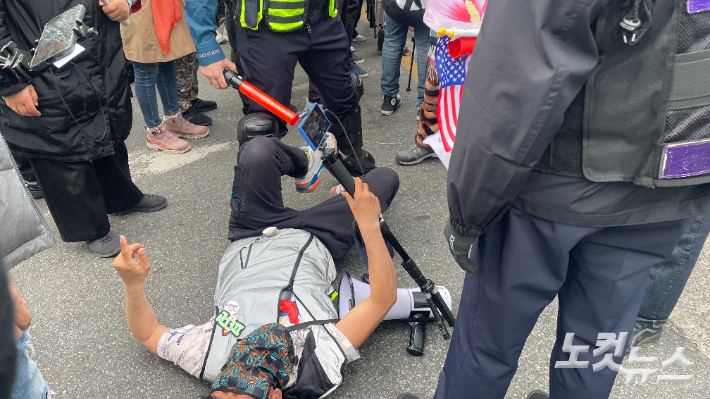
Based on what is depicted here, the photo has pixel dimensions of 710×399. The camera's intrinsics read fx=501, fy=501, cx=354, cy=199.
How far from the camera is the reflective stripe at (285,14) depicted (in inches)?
95.7

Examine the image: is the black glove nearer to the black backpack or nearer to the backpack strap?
the backpack strap

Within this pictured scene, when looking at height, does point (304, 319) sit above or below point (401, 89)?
above

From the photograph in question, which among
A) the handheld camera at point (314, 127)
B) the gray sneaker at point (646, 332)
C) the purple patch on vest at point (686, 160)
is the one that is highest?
the purple patch on vest at point (686, 160)

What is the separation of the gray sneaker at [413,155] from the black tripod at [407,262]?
1.60m

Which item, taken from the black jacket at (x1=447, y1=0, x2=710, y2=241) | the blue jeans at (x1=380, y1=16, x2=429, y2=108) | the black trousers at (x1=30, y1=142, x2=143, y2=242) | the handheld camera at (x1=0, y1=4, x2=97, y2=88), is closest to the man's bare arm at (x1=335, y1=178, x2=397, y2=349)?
the black jacket at (x1=447, y1=0, x2=710, y2=241)

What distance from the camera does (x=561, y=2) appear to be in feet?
3.00

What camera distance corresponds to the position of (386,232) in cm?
186

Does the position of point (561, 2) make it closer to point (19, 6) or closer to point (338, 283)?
point (338, 283)

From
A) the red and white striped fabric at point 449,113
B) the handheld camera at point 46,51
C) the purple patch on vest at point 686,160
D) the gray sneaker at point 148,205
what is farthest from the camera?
the gray sneaker at point 148,205

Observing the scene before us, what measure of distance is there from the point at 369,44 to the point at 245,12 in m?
3.65

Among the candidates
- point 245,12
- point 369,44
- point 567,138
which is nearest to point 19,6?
point 245,12

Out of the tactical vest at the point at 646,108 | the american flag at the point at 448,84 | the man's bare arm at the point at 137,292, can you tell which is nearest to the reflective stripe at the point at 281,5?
the american flag at the point at 448,84

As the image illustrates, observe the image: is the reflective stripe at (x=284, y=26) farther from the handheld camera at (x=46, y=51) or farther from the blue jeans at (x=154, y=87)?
the blue jeans at (x=154, y=87)

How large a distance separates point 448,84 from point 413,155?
5.66 feet
